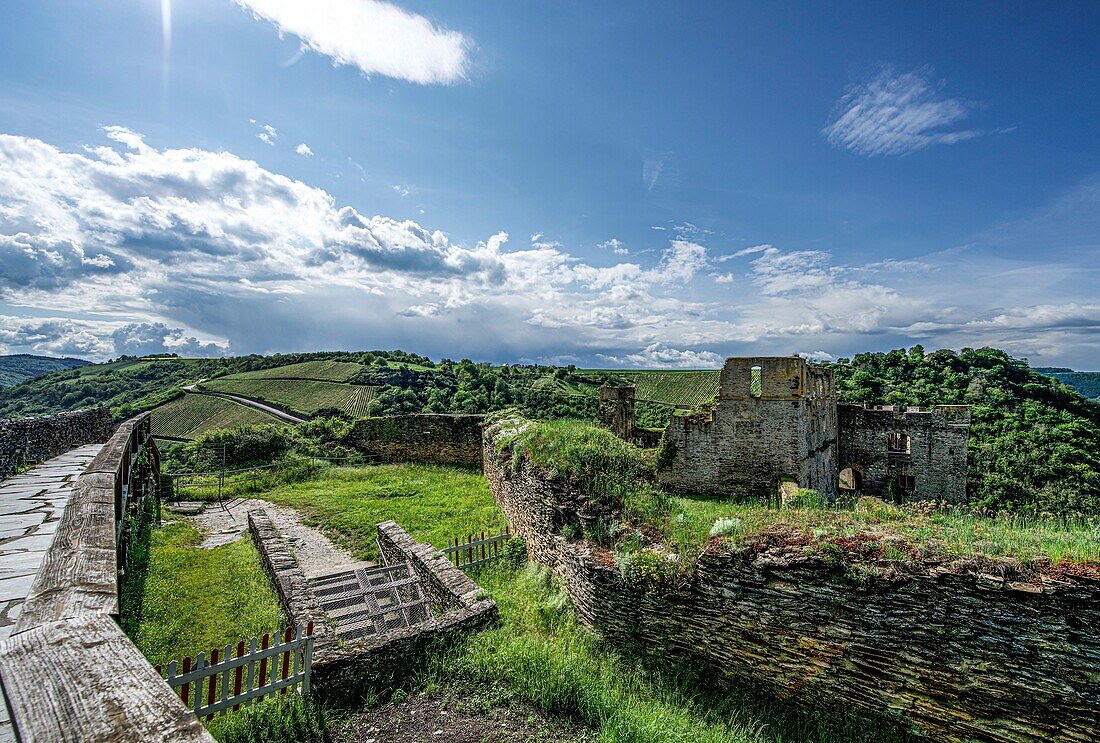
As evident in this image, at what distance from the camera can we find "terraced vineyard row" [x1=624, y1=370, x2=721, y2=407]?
2095 inches

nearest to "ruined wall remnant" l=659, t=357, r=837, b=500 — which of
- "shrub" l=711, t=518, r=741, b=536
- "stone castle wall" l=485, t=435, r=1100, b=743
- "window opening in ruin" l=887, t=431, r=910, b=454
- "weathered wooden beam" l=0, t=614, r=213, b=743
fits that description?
"window opening in ruin" l=887, t=431, r=910, b=454

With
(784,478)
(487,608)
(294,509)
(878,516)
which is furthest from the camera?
(784,478)

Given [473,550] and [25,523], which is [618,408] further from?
[25,523]

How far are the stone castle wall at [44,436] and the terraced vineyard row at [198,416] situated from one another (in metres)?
34.2

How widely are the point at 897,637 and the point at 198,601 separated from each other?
990 cm

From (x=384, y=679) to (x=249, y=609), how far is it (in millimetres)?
3447

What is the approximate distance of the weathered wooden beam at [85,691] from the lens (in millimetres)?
1027

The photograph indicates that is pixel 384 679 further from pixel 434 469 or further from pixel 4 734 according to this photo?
pixel 434 469

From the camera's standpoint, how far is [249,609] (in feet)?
24.9

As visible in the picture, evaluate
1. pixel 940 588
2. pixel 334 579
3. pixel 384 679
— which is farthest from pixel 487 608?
pixel 940 588

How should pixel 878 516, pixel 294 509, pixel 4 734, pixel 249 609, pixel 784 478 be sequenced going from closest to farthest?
pixel 4 734, pixel 878 516, pixel 249 609, pixel 294 509, pixel 784 478

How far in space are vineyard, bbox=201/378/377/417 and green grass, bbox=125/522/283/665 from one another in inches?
1499

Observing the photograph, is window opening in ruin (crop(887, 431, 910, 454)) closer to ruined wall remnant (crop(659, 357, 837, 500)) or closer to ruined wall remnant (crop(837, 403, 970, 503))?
ruined wall remnant (crop(837, 403, 970, 503))

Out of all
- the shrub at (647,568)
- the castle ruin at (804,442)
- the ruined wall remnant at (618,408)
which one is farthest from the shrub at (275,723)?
the ruined wall remnant at (618,408)
